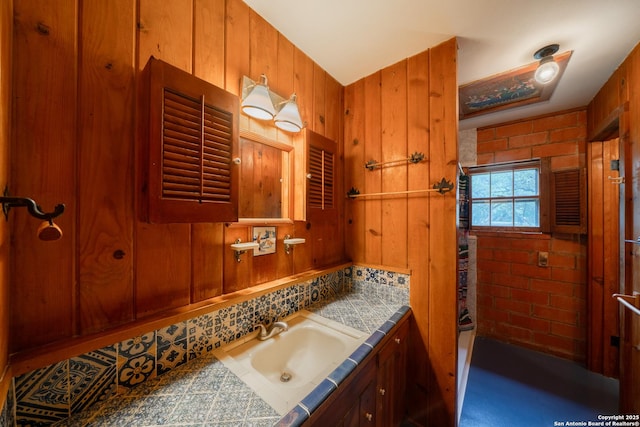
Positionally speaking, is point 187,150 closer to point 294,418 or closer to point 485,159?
point 294,418

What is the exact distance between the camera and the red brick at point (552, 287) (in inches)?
82.8

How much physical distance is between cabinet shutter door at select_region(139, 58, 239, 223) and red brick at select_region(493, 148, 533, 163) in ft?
8.90

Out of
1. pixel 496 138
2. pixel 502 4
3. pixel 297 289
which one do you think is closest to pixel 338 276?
pixel 297 289

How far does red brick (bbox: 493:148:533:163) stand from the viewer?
7.48 feet

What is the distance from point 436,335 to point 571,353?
1.85m

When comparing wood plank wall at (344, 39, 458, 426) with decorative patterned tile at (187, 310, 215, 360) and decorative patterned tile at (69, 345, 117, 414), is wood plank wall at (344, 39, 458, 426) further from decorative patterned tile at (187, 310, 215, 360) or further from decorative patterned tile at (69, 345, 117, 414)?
decorative patterned tile at (69, 345, 117, 414)

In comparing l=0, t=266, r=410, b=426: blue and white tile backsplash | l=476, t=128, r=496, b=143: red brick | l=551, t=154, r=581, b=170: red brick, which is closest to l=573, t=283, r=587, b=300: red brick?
l=551, t=154, r=581, b=170: red brick

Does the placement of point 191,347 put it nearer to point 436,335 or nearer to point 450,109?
point 436,335

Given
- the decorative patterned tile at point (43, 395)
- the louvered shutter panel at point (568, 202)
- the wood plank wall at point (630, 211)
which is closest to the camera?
the decorative patterned tile at point (43, 395)

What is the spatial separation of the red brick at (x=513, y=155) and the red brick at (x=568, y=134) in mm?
201

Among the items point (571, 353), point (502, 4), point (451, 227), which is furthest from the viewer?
point (571, 353)

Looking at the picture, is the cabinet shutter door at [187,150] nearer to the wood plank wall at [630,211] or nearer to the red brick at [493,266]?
the wood plank wall at [630,211]

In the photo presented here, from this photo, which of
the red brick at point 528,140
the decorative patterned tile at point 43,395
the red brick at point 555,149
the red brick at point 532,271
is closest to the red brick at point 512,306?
the red brick at point 532,271

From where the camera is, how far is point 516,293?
7.63ft
